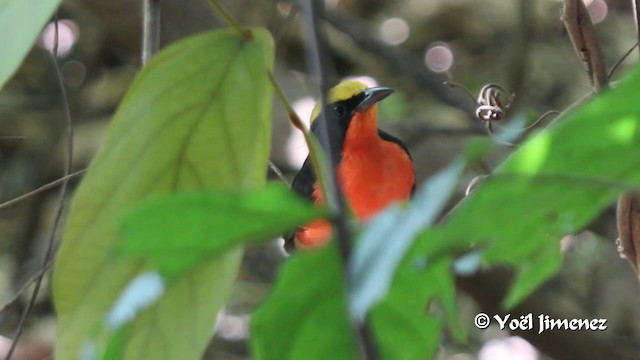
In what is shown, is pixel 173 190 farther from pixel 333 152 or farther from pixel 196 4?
pixel 196 4

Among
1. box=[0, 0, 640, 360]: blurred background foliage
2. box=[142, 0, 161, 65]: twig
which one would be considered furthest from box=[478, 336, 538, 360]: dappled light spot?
box=[142, 0, 161, 65]: twig

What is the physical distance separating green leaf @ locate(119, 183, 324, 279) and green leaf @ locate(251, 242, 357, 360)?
Answer: 0.03 m

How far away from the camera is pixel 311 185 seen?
181 cm

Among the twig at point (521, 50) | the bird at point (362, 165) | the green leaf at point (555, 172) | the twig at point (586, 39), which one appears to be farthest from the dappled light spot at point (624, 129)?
→ the twig at point (521, 50)

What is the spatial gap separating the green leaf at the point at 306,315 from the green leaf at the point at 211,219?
0.03 m

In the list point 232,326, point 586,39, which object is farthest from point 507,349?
point 586,39

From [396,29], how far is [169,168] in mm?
2476

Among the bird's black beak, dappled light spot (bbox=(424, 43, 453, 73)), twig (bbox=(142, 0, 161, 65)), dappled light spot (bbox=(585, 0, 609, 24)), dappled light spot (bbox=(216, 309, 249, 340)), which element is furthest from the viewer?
dappled light spot (bbox=(424, 43, 453, 73))

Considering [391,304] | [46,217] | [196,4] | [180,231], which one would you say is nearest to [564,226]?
[391,304]

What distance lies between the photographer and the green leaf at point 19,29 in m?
0.47

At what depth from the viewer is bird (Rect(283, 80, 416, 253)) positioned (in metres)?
1.85

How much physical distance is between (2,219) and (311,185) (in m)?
1.26

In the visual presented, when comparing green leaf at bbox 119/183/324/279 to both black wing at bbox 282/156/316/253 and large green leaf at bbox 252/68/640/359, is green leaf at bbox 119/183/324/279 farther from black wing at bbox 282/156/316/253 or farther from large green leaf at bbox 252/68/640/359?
black wing at bbox 282/156/316/253

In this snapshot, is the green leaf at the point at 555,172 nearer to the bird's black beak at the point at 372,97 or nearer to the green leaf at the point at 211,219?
the green leaf at the point at 211,219
